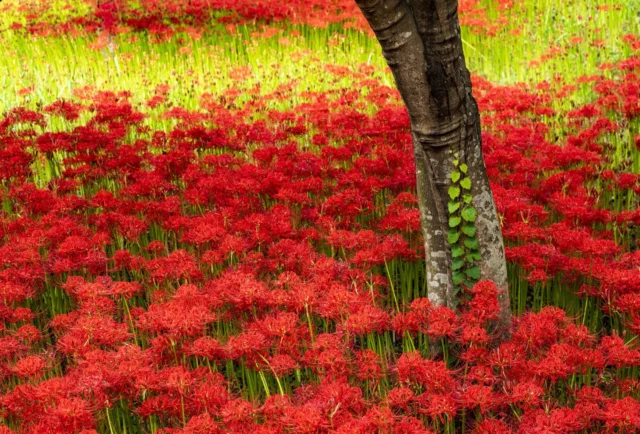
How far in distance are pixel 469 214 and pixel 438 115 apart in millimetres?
481

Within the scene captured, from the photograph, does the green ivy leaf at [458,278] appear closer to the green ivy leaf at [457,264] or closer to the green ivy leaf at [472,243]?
the green ivy leaf at [457,264]

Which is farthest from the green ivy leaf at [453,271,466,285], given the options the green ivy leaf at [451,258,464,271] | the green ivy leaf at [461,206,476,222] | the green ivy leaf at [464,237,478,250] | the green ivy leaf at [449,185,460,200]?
the green ivy leaf at [449,185,460,200]

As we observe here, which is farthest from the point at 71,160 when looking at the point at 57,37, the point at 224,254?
the point at 57,37

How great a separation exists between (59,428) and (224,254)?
1.44 metres

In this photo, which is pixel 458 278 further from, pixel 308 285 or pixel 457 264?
pixel 308 285

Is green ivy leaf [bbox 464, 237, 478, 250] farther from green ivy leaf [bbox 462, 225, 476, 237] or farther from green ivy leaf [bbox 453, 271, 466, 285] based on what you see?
green ivy leaf [bbox 453, 271, 466, 285]

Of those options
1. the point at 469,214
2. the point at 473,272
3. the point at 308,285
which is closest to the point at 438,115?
the point at 469,214

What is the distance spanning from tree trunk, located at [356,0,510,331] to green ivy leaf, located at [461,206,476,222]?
0.06 meters

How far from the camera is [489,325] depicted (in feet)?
11.9

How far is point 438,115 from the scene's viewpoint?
11.5 ft

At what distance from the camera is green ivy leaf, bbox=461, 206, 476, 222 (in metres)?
3.59

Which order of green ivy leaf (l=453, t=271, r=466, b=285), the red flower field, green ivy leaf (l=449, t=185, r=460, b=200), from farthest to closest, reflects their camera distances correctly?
green ivy leaf (l=453, t=271, r=466, b=285)
green ivy leaf (l=449, t=185, r=460, b=200)
the red flower field

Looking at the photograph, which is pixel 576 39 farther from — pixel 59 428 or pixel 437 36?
pixel 59 428

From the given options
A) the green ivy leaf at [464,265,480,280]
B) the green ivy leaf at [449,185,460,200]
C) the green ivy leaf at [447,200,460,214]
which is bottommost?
the green ivy leaf at [464,265,480,280]
